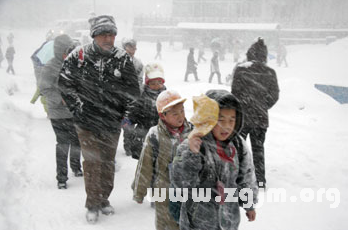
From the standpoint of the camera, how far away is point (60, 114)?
4793 mm

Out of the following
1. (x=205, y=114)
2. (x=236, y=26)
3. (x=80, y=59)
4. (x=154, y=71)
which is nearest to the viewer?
(x=205, y=114)

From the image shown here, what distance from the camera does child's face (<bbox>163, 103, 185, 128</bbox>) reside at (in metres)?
2.77

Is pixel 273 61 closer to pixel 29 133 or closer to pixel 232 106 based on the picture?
pixel 29 133

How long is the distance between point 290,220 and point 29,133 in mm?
5909

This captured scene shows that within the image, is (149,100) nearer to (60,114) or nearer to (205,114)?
(60,114)

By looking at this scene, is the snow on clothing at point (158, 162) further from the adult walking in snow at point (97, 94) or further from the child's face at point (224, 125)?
the adult walking in snow at point (97, 94)

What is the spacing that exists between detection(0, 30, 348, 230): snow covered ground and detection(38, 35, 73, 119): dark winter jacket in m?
1.10

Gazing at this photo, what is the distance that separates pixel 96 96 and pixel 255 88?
231cm

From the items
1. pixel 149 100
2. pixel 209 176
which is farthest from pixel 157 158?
pixel 149 100

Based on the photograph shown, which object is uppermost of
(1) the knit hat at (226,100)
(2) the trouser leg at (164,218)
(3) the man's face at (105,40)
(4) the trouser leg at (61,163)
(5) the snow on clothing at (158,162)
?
(3) the man's face at (105,40)

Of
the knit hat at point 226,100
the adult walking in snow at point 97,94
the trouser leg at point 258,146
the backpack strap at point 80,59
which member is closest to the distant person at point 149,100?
the adult walking in snow at point 97,94

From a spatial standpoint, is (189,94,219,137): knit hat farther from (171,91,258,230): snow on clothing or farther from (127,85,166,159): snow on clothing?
(127,85,166,159): snow on clothing

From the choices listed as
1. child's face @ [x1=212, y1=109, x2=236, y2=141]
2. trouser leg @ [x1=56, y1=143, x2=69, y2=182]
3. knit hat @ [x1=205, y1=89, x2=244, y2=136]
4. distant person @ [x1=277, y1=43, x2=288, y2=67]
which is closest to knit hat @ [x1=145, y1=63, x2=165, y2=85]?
trouser leg @ [x1=56, y1=143, x2=69, y2=182]

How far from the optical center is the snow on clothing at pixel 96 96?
3623mm
